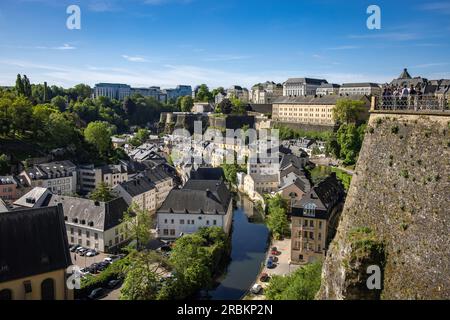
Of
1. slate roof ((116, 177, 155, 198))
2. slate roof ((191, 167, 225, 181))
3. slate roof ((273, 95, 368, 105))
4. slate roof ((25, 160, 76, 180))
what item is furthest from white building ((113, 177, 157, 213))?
slate roof ((273, 95, 368, 105))

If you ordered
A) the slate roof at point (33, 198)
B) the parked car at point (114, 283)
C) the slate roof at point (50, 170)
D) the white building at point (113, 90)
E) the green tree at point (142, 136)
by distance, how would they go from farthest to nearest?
1. the white building at point (113, 90)
2. the green tree at point (142, 136)
3. the slate roof at point (50, 170)
4. the slate roof at point (33, 198)
5. the parked car at point (114, 283)

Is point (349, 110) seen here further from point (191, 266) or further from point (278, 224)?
point (191, 266)

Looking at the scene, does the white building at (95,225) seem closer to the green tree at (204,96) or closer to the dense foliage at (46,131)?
the dense foliage at (46,131)

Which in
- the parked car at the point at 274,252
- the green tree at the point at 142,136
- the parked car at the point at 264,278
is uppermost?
the green tree at the point at 142,136

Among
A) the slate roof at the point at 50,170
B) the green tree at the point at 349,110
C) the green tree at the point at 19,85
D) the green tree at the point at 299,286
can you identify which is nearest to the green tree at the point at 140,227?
the green tree at the point at 299,286

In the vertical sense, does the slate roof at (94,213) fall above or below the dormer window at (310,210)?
below

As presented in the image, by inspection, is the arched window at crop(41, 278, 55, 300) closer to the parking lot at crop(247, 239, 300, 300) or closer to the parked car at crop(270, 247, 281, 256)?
the parking lot at crop(247, 239, 300, 300)
